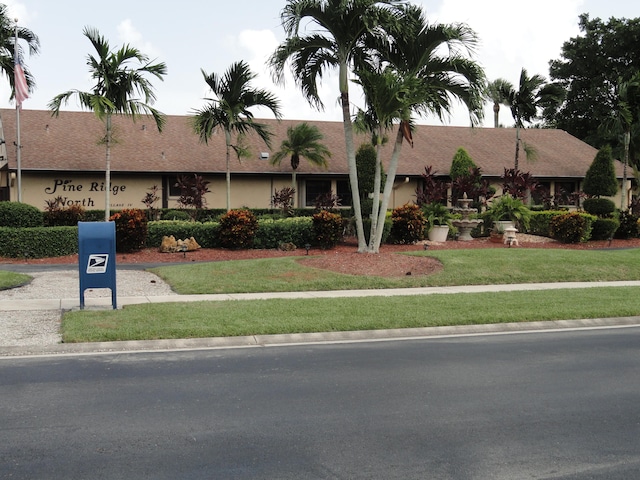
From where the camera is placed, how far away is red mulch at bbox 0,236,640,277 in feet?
55.7

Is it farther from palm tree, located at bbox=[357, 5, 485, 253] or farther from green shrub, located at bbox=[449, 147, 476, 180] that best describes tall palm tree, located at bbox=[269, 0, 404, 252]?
green shrub, located at bbox=[449, 147, 476, 180]

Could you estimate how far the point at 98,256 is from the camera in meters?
11.5

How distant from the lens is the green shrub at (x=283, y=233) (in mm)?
22547

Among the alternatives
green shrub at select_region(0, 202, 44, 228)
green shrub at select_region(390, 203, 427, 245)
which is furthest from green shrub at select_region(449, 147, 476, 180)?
green shrub at select_region(0, 202, 44, 228)

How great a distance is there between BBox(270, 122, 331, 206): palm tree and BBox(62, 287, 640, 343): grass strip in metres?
17.3

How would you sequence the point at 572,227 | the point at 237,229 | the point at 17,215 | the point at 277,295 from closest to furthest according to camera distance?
the point at 277,295, the point at 17,215, the point at 237,229, the point at 572,227

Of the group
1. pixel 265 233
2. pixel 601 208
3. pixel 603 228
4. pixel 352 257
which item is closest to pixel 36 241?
pixel 265 233

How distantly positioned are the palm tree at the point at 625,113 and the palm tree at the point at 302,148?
13217 mm

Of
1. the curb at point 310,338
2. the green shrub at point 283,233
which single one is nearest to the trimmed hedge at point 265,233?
the green shrub at point 283,233

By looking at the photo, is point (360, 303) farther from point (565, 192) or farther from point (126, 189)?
point (565, 192)

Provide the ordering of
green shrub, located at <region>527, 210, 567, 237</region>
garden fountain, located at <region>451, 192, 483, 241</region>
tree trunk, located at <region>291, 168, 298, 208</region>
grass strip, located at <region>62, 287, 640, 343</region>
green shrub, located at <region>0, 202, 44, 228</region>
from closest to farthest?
grass strip, located at <region>62, 287, 640, 343</region>
green shrub, located at <region>0, 202, 44, 228</region>
garden fountain, located at <region>451, 192, 483, 241</region>
green shrub, located at <region>527, 210, 567, 237</region>
tree trunk, located at <region>291, 168, 298, 208</region>

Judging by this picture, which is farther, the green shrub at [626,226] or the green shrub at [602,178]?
the green shrub at [602,178]

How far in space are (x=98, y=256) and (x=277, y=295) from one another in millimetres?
4021

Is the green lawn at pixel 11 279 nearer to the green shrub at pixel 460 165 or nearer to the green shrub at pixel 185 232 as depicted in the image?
the green shrub at pixel 185 232
